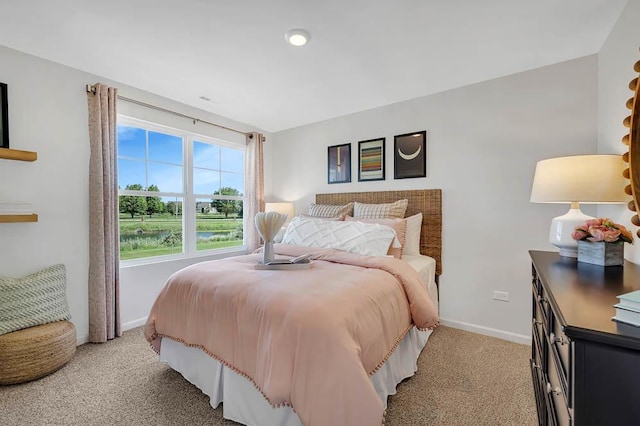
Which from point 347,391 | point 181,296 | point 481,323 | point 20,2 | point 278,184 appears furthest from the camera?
point 278,184

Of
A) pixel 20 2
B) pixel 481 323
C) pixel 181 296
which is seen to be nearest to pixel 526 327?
pixel 481 323

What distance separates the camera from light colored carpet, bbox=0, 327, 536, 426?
1605mm

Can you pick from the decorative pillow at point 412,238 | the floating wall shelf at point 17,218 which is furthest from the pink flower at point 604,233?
the floating wall shelf at point 17,218

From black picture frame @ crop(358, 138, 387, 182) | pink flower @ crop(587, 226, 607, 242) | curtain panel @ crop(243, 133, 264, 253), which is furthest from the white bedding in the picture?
curtain panel @ crop(243, 133, 264, 253)

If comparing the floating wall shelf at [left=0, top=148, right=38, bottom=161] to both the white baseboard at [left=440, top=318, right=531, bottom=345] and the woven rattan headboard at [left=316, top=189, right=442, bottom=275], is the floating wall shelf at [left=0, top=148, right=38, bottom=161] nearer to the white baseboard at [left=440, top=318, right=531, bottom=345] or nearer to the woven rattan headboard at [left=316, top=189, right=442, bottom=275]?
the woven rattan headboard at [left=316, top=189, right=442, bottom=275]

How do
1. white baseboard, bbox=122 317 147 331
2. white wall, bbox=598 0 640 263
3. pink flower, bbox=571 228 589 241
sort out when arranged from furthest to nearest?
white baseboard, bbox=122 317 147 331
white wall, bbox=598 0 640 263
pink flower, bbox=571 228 589 241

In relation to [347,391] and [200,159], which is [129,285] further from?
[347,391]

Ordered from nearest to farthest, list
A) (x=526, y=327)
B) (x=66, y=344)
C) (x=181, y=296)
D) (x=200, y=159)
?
(x=181, y=296)
(x=66, y=344)
(x=526, y=327)
(x=200, y=159)

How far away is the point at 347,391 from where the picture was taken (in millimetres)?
1146

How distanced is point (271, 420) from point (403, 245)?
72.7 inches

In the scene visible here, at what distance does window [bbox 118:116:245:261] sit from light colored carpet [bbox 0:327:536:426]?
1214 mm

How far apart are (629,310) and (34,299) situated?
10.6 feet

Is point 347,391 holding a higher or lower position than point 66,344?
higher

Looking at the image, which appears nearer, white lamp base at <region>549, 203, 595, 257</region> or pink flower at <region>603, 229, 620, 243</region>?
pink flower at <region>603, 229, 620, 243</region>
